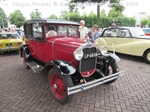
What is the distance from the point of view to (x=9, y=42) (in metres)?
6.78

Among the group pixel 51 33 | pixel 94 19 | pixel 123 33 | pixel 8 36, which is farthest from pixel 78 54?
pixel 94 19

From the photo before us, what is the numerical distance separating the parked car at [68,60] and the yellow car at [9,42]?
323cm

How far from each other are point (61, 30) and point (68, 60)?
47.2 inches

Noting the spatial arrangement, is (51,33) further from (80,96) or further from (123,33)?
(123,33)

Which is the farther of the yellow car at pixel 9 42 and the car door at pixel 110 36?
the car door at pixel 110 36

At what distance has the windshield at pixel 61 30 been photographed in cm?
343

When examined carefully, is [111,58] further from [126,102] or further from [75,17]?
[75,17]

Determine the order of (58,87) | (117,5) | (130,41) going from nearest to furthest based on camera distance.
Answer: (58,87) < (130,41) < (117,5)

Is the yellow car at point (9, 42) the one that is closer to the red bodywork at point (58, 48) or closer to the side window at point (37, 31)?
the side window at point (37, 31)

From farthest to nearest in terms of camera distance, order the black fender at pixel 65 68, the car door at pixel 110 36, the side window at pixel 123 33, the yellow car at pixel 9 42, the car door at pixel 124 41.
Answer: the car door at pixel 110 36 → the yellow car at pixel 9 42 → the side window at pixel 123 33 → the car door at pixel 124 41 → the black fender at pixel 65 68

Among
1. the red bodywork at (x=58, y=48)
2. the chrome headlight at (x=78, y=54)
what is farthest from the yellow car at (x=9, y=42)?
the chrome headlight at (x=78, y=54)

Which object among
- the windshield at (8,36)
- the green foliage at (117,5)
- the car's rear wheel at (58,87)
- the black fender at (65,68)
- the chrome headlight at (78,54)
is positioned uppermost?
the green foliage at (117,5)

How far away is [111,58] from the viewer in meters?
3.18

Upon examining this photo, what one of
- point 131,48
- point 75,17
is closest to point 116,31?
point 131,48
